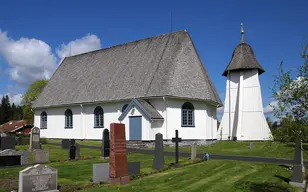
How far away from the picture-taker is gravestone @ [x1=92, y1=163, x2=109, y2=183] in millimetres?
11766

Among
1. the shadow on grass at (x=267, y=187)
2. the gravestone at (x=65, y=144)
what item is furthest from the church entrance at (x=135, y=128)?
the shadow on grass at (x=267, y=187)

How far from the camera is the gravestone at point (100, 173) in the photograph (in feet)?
38.6

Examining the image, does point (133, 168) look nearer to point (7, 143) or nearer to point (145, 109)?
point (7, 143)

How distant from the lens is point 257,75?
33.8 m

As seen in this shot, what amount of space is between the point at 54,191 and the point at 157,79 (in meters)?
18.4

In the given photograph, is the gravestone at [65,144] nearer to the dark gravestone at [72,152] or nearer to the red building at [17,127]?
the dark gravestone at [72,152]

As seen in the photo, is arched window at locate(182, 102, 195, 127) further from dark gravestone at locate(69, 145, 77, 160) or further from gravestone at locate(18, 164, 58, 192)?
gravestone at locate(18, 164, 58, 192)

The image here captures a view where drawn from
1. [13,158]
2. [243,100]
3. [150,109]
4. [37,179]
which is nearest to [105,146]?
[13,158]

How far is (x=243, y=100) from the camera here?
33688 millimetres

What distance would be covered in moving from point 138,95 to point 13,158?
13.1m

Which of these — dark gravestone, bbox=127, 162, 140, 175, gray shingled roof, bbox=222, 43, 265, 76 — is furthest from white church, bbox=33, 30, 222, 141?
dark gravestone, bbox=127, 162, 140, 175

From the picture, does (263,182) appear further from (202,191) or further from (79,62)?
(79,62)

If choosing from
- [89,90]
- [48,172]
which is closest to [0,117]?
[89,90]

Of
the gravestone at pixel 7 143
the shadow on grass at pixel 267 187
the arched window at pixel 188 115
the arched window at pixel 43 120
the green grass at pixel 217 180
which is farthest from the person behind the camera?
the arched window at pixel 43 120
